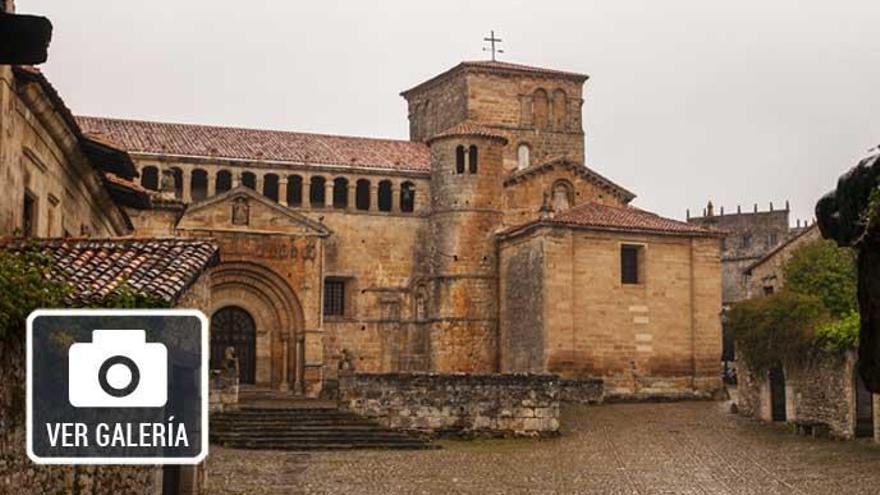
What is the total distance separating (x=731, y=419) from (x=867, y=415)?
6754 mm

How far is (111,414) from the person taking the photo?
3.50 meters

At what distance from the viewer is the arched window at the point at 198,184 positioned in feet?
141

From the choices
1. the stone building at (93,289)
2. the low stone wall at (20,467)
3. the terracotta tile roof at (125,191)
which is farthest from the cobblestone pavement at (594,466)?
the low stone wall at (20,467)

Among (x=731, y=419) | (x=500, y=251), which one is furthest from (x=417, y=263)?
(x=731, y=419)

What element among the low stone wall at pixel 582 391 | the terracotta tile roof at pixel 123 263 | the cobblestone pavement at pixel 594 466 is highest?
the terracotta tile roof at pixel 123 263

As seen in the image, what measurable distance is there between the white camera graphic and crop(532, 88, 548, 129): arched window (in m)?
46.8

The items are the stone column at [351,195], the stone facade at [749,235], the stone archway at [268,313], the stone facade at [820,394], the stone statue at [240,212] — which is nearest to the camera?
the stone facade at [820,394]

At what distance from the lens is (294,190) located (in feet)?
147

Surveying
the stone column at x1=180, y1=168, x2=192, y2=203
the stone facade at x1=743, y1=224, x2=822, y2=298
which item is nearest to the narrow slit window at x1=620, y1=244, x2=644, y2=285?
the stone facade at x1=743, y1=224, x2=822, y2=298

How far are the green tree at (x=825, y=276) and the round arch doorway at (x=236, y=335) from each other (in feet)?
56.1

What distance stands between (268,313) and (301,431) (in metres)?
12.5

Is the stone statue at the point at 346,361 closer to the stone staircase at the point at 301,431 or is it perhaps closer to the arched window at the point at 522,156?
the stone staircase at the point at 301,431

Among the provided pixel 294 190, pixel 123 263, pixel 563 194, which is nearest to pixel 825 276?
pixel 563 194

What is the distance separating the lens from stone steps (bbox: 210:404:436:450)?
84.9 feet
